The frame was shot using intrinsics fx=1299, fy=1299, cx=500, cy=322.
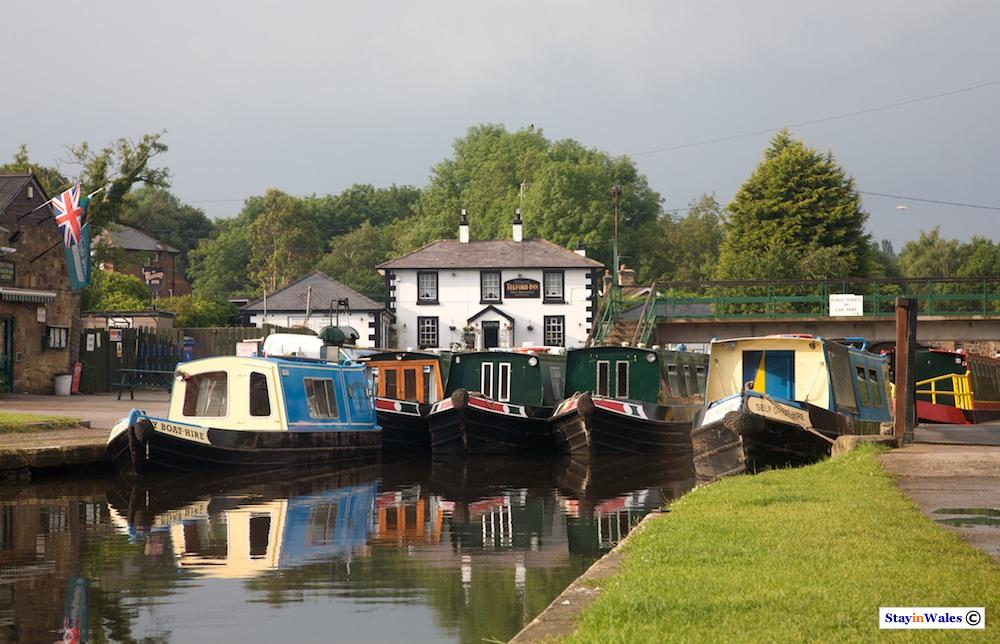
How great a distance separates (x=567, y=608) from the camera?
8570 mm

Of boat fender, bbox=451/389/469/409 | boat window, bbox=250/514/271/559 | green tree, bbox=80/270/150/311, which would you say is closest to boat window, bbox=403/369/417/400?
boat fender, bbox=451/389/469/409

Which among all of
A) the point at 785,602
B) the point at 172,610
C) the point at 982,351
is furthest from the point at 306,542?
the point at 982,351

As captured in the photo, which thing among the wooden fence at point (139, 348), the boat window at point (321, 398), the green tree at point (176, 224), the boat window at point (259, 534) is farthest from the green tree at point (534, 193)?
the boat window at point (259, 534)

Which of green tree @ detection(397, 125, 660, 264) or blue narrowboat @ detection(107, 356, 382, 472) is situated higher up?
green tree @ detection(397, 125, 660, 264)

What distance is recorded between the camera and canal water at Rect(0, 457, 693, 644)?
1009cm

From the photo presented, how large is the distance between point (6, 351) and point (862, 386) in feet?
69.4

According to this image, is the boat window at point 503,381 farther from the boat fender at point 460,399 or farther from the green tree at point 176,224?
the green tree at point 176,224

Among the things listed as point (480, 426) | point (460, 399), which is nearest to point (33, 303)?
point (460, 399)

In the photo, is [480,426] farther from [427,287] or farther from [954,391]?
[427,287]

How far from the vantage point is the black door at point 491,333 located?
189 feet

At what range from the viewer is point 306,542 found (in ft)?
49.2

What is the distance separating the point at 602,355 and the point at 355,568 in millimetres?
17692

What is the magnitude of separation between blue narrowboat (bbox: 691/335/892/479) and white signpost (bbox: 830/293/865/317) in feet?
36.7

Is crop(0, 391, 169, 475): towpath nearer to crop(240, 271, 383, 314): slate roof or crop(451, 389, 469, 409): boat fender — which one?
crop(451, 389, 469, 409): boat fender
